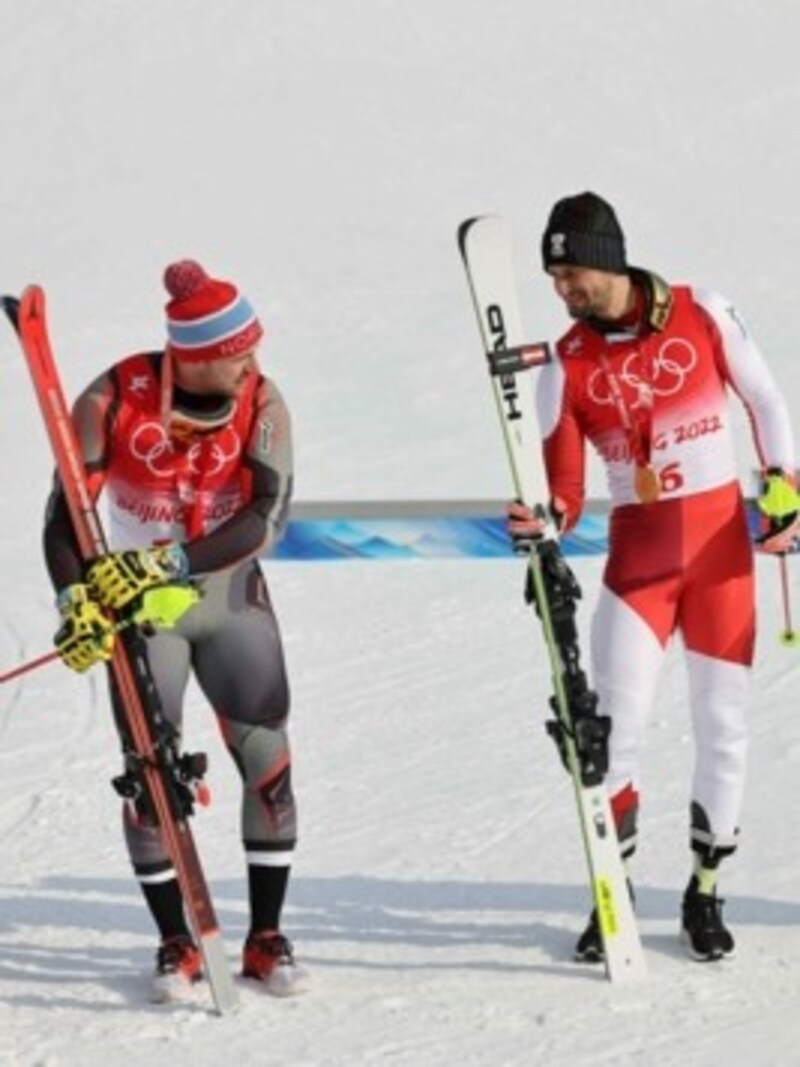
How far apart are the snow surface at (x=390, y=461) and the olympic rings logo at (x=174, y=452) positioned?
55.8 inches

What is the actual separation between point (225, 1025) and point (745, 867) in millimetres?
1962

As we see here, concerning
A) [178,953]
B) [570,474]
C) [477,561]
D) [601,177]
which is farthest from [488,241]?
[601,177]

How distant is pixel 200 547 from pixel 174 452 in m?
0.29

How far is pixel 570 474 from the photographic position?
6430 millimetres

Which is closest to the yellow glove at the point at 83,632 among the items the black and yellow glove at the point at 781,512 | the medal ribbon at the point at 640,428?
the medal ribbon at the point at 640,428

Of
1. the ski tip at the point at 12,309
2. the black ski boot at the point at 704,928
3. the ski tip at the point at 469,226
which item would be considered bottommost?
the black ski boot at the point at 704,928

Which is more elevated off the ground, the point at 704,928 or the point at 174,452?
the point at 174,452

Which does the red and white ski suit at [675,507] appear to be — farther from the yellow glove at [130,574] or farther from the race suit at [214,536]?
the yellow glove at [130,574]

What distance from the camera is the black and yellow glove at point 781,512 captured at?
6332 mm

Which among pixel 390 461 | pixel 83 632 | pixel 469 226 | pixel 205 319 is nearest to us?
pixel 83 632

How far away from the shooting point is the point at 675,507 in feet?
21.1

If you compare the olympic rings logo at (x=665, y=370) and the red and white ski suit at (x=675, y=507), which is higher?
the olympic rings logo at (x=665, y=370)

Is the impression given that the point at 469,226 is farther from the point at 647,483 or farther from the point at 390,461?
the point at 390,461

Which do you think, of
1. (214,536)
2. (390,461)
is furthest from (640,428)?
(390,461)
